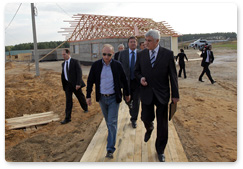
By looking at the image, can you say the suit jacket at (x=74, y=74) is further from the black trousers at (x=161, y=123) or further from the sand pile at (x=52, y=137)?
the black trousers at (x=161, y=123)

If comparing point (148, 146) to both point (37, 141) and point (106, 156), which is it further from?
point (37, 141)

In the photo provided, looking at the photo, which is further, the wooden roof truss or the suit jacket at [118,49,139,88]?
the wooden roof truss

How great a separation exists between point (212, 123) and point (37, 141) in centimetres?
440

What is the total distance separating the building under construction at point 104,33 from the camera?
2162cm

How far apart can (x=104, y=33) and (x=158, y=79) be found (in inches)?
742

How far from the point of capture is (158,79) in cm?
332

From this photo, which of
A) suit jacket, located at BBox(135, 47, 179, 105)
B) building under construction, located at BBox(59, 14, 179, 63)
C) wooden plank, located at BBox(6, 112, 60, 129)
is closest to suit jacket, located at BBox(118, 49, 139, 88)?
suit jacket, located at BBox(135, 47, 179, 105)

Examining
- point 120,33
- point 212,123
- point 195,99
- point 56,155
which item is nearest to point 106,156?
point 56,155

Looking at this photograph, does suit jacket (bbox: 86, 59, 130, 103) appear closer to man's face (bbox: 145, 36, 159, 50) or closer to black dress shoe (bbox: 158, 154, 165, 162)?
man's face (bbox: 145, 36, 159, 50)

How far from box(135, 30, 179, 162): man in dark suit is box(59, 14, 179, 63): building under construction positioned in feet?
59.2

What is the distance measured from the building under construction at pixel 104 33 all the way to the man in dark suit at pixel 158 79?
18.1 m

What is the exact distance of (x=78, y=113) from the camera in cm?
660

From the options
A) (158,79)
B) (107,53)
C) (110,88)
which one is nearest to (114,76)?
(110,88)

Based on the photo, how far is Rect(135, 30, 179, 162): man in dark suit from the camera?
3.29 m
